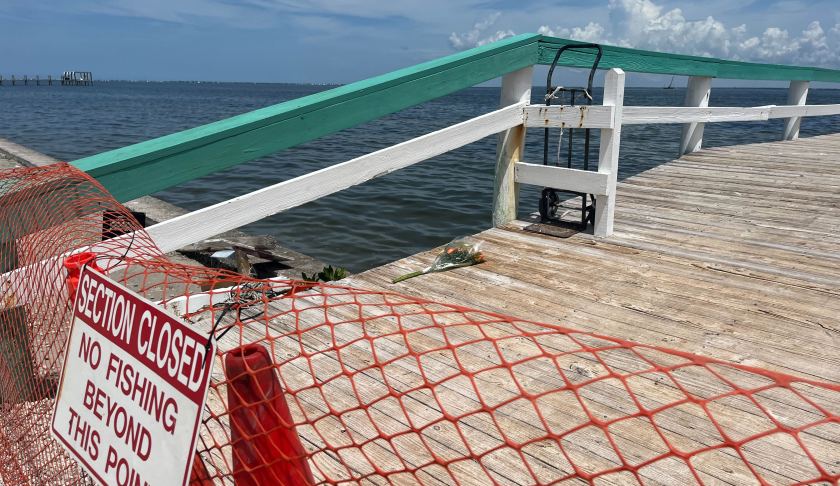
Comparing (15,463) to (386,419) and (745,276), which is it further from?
(745,276)

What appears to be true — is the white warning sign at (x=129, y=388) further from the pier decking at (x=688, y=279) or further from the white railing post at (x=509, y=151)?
the white railing post at (x=509, y=151)

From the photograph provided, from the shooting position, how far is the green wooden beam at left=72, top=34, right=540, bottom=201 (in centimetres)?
276

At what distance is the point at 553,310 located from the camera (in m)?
3.51

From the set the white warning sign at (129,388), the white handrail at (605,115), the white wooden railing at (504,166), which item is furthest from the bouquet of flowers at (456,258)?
the white warning sign at (129,388)

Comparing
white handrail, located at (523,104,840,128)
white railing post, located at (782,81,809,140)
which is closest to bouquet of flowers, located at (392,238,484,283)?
white handrail, located at (523,104,840,128)

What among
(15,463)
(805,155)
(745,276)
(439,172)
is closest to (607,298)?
(745,276)

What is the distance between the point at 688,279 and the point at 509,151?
1.73 metres

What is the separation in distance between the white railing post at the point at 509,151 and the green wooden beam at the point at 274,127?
0.49m

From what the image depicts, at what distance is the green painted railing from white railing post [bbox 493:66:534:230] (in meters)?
0.20

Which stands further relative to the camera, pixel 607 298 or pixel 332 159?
pixel 332 159

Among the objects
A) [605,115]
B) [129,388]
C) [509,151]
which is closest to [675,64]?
[605,115]

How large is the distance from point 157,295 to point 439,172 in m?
11.2

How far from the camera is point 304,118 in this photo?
329 centimetres

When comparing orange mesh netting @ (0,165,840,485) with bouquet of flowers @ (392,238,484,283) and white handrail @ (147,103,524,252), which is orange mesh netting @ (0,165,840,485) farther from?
bouquet of flowers @ (392,238,484,283)
